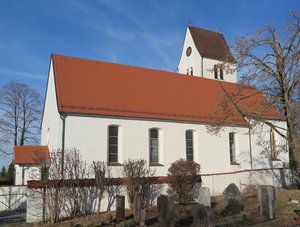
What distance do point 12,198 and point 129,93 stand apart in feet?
29.9

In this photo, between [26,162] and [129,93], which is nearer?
[26,162]

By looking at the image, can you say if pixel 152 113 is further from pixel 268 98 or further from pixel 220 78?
pixel 220 78

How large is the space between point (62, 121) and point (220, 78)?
1928cm

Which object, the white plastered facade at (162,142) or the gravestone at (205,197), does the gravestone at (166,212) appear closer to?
the gravestone at (205,197)

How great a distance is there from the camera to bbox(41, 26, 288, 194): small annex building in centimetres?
1850

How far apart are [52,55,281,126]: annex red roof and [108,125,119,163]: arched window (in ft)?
2.86

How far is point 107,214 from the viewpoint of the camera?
14.5 meters

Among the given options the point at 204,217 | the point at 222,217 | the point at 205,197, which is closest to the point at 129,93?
the point at 205,197

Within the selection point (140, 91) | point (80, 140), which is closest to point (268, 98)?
point (140, 91)

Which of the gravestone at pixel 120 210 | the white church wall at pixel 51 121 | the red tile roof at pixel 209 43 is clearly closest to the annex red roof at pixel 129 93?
the white church wall at pixel 51 121

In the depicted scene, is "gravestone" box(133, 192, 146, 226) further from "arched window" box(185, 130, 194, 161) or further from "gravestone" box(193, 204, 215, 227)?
"arched window" box(185, 130, 194, 161)

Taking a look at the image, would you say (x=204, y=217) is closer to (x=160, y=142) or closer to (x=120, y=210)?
(x=120, y=210)

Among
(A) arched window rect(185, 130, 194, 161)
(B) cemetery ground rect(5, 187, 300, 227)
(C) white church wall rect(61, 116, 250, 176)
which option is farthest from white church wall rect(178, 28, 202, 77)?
(B) cemetery ground rect(5, 187, 300, 227)

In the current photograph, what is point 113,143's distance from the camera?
1916 cm
